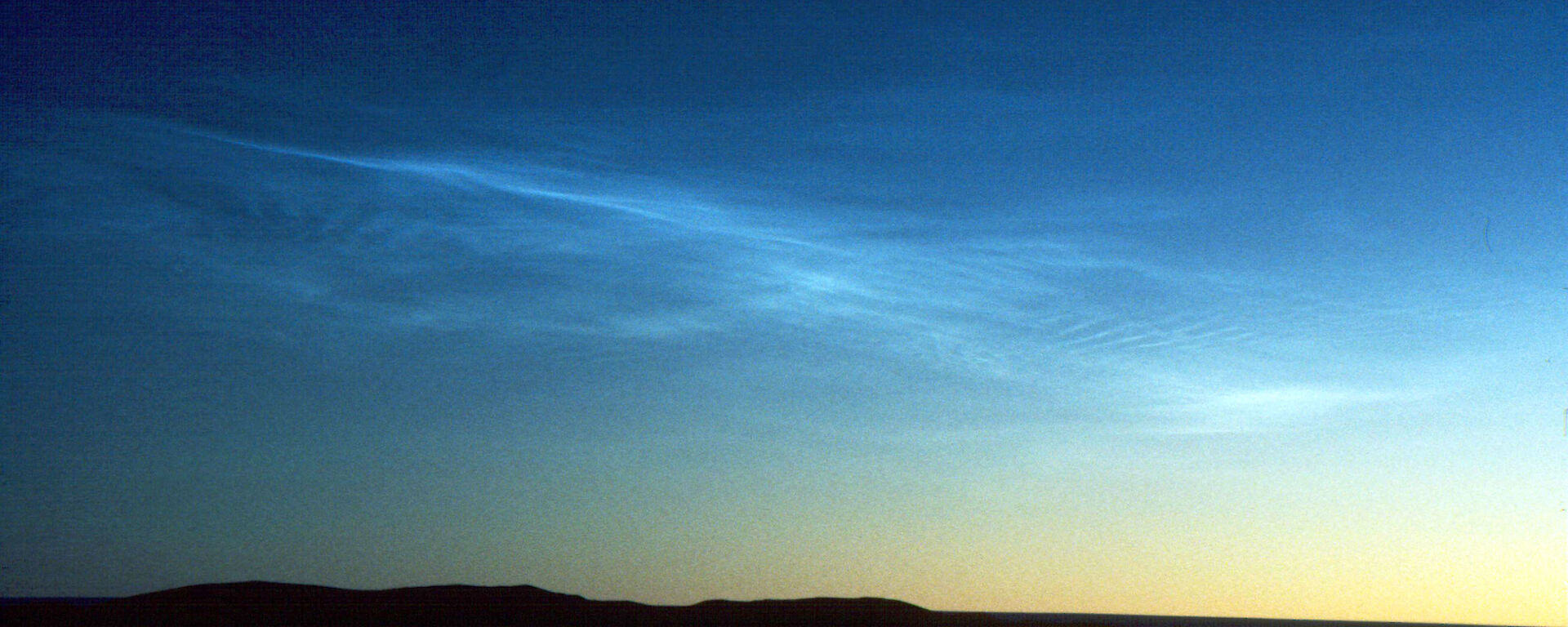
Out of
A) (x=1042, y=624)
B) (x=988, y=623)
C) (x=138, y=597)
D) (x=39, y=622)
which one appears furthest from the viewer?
(x=1042, y=624)

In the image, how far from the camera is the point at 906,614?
63.3 m

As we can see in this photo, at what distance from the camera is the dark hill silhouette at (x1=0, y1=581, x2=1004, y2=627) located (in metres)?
55.3

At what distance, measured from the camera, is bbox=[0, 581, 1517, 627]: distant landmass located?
2174 inches

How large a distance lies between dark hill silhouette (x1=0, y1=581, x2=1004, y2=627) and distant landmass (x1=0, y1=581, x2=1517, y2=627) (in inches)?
1.9

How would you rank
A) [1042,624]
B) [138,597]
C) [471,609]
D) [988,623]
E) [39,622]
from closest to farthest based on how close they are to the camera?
[39,622] < [138,597] < [471,609] < [988,623] < [1042,624]

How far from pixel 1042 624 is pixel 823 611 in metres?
20.5

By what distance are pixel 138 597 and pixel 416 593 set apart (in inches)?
464

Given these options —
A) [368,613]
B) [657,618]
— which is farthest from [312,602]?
[657,618]

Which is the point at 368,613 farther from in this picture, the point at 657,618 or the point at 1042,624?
the point at 1042,624

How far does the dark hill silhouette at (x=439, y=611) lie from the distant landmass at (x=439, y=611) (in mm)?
49

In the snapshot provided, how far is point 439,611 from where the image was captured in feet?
198

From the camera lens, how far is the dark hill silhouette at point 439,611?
181ft

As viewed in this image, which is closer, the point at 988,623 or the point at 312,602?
the point at 312,602

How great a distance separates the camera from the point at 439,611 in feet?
198
